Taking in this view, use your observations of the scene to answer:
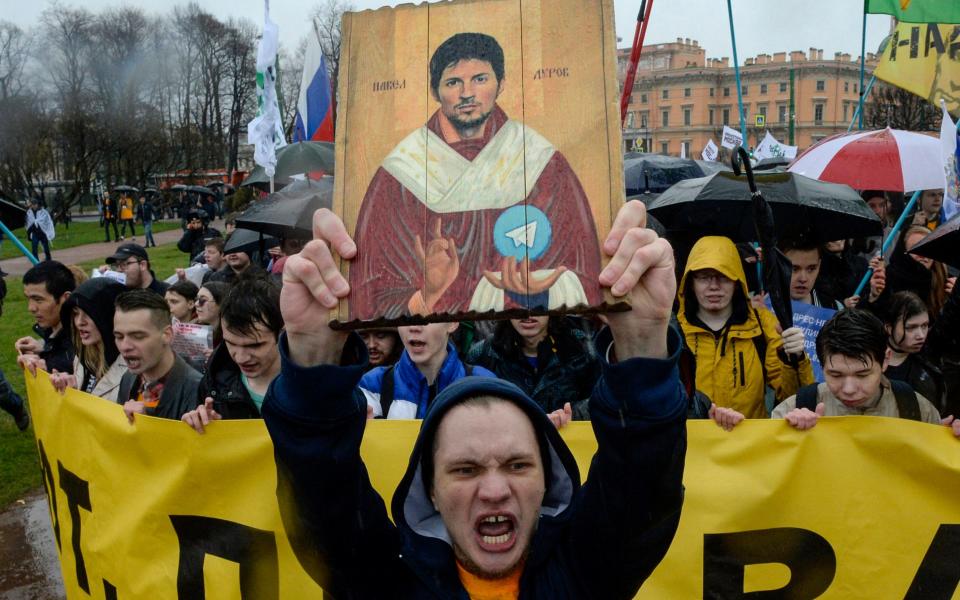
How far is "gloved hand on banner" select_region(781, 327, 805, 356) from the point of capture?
11.4ft

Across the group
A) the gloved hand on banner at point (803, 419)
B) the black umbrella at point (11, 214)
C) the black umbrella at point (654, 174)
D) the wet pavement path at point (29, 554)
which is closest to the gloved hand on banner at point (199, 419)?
the gloved hand on banner at point (803, 419)

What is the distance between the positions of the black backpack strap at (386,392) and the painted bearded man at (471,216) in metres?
1.90

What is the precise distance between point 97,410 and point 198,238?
10576mm

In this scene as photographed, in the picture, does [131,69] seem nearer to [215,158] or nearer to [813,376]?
[215,158]

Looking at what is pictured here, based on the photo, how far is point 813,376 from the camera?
11.6 ft

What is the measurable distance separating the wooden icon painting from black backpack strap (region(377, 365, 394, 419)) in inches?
74.5

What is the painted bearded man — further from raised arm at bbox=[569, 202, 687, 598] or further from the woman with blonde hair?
the woman with blonde hair

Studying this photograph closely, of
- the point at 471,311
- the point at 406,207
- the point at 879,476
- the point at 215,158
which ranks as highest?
the point at 215,158

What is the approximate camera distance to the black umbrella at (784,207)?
14.5ft

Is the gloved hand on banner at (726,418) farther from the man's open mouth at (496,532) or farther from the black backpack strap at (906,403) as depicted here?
the man's open mouth at (496,532)

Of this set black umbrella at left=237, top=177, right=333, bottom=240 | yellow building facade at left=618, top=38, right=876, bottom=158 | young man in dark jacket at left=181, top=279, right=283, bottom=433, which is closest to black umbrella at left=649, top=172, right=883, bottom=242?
black umbrella at left=237, top=177, right=333, bottom=240

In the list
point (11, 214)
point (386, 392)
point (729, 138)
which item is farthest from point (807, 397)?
point (729, 138)

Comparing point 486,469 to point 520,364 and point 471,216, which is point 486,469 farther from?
point 520,364

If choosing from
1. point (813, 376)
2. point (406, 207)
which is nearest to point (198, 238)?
point (813, 376)
